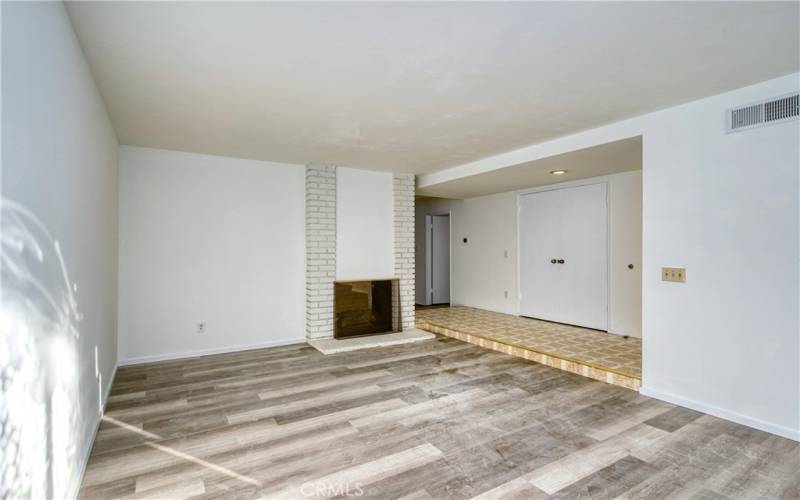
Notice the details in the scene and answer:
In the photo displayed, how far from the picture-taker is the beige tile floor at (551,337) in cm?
405

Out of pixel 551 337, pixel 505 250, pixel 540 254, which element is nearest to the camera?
pixel 551 337

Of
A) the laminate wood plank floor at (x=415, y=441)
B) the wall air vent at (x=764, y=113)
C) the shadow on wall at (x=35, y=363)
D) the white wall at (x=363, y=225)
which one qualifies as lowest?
the laminate wood plank floor at (x=415, y=441)

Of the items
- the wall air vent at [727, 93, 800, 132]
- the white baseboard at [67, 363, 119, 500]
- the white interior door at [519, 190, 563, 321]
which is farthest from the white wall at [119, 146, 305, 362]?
the wall air vent at [727, 93, 800, 132]

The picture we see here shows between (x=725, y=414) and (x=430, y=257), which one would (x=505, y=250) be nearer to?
(x=430, y=257)

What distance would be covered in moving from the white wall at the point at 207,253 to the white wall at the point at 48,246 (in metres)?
1.83

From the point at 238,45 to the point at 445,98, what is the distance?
1477 mm

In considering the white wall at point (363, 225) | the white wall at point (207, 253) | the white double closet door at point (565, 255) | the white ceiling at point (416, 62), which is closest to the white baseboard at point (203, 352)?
the white wall at point (207, 253)

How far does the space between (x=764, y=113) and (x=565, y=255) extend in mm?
3320

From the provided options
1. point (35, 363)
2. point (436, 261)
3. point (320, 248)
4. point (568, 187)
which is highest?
point (568, 187)

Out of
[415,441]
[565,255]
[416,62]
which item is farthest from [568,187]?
[415,441]

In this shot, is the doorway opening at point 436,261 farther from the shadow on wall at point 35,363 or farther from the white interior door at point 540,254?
the shadow on wall at point 35,363

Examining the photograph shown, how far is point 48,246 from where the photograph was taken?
1.65 metres

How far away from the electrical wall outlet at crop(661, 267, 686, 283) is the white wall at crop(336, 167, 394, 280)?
3.52m

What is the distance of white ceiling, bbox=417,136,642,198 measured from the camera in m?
4.00
